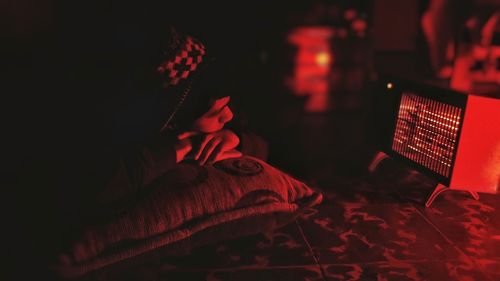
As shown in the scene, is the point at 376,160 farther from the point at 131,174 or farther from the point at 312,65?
the point at 131,174

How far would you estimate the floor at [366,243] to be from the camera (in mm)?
1763

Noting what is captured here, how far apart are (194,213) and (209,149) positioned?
0.35 metres

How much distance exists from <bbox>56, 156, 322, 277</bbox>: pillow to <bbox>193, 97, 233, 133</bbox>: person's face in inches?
6.7

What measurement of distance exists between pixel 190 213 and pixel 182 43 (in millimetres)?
751

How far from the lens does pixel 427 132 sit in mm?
2303

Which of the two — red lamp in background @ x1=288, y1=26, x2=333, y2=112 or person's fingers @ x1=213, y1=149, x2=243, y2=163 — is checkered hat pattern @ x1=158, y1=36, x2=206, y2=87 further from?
red lamp in background @ x1=288, y1=26, x2=333, y2=112

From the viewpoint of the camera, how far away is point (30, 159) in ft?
5.72

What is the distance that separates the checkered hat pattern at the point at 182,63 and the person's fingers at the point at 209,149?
310 mm

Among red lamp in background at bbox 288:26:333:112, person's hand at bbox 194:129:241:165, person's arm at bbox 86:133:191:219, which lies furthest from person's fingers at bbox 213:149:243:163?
red lamp in background at bbox 288:26:333:112

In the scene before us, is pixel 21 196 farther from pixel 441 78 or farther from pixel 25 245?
pixel 441 78

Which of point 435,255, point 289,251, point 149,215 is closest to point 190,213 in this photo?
point 149,215

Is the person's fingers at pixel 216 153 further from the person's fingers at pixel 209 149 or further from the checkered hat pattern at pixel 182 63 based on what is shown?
the checkered hat pattern at pixel 182 63

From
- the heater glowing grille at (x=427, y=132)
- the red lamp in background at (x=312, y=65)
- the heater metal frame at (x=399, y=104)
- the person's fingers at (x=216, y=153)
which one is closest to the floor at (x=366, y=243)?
the heater metal frame at (x=399, y=104)

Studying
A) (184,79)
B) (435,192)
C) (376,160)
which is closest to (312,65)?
(376,160)
